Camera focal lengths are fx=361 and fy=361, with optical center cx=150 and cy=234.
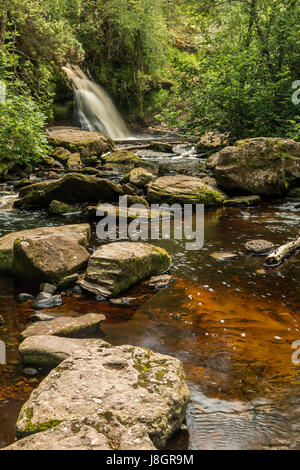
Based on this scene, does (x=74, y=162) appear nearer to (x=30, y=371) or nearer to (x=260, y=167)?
(x=260, y=167)

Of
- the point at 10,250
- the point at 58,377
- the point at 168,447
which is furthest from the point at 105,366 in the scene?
the point at 10,250

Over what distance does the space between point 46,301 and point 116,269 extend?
3.46 feet

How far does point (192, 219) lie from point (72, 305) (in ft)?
16.0

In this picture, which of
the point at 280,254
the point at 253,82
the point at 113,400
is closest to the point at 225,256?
the point at 280,254

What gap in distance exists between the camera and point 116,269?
520 centimetres

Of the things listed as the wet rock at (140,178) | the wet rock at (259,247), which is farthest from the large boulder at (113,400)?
the wet rock at (140,178)

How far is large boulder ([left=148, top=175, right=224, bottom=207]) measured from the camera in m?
10.1

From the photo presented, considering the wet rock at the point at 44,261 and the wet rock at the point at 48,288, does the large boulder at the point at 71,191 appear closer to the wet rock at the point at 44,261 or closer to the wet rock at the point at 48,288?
the wet rock at the point at 44,261

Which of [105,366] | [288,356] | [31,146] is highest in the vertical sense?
[31,146]

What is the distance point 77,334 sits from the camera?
4062mm

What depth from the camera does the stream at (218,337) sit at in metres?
2.79

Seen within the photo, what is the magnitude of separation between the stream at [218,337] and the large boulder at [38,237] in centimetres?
29

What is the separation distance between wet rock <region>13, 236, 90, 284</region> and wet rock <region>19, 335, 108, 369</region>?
182 cm

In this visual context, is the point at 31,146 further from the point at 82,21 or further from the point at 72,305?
the point at 82,21
